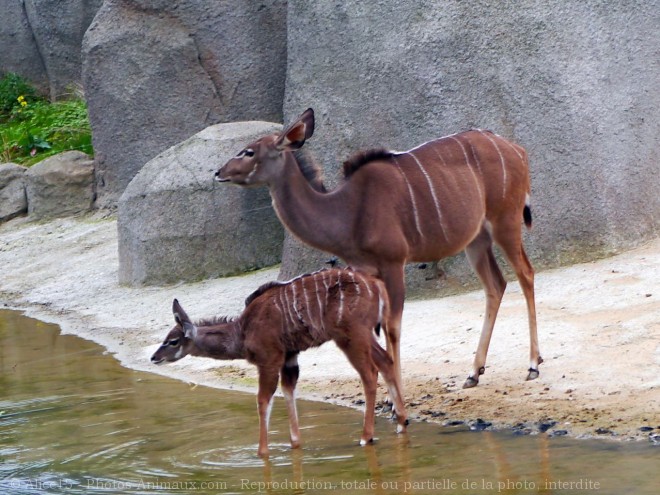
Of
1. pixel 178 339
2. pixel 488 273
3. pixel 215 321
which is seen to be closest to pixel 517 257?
pixel 488 273

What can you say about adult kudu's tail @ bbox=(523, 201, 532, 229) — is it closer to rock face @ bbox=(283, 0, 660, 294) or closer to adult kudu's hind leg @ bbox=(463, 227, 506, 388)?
adult kudu's hind leg @ bbox=(463, 227, 506, 388)

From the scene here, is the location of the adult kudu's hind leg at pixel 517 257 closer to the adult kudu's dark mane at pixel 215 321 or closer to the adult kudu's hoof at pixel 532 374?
the adult kudu's hoof at pixel 532 374

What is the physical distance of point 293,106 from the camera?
31.8 ft

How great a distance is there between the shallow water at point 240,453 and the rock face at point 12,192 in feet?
21.4

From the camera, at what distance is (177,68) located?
12.2 meters

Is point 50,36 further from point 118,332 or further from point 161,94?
point 118,332

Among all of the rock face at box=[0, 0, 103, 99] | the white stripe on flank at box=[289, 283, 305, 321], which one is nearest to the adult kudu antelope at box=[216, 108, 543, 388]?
the white stripe on flank at box=[289, 283, 305, 321]

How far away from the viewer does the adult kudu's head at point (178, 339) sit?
616 cm

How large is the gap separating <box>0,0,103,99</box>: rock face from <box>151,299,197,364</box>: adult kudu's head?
9.93 metres

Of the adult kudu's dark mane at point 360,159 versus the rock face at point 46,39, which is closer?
the adult kudu's dark mane at point 360,159

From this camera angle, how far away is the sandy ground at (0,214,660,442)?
576 cm

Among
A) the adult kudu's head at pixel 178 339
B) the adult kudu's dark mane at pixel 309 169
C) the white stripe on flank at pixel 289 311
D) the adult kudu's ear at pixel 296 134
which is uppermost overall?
the adult kudu's ear at pixel 296 134

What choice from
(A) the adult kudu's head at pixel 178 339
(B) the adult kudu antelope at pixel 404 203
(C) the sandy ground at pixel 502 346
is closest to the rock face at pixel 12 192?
(C) the sandy ground at pixel 502 346

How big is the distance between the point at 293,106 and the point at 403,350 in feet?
10.1
